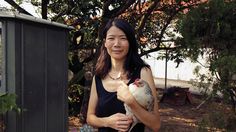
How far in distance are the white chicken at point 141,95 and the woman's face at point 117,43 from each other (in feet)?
0.60

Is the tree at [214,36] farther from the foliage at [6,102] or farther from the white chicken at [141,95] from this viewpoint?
the white chicken at [141,95]

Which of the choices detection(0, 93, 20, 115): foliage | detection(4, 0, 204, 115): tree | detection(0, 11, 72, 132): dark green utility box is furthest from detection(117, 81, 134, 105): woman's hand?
detection(4, 0, 204, 115): tree

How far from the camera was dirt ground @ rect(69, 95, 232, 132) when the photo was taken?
6797 millimetres

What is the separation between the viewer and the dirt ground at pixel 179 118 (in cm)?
680

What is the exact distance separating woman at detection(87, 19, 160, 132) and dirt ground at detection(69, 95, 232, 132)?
4.06 m

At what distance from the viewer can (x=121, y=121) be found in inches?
62.9

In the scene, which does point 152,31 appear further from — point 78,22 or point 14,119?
point 14,119

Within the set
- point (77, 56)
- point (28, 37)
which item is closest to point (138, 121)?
point (28, 37)

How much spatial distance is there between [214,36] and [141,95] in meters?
3.07

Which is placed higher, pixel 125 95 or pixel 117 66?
pixel 117 66

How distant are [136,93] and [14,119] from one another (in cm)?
168

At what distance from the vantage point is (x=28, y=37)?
314 cm

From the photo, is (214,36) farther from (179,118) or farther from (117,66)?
(179,118)

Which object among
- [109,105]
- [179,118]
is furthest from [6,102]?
[179,118]
